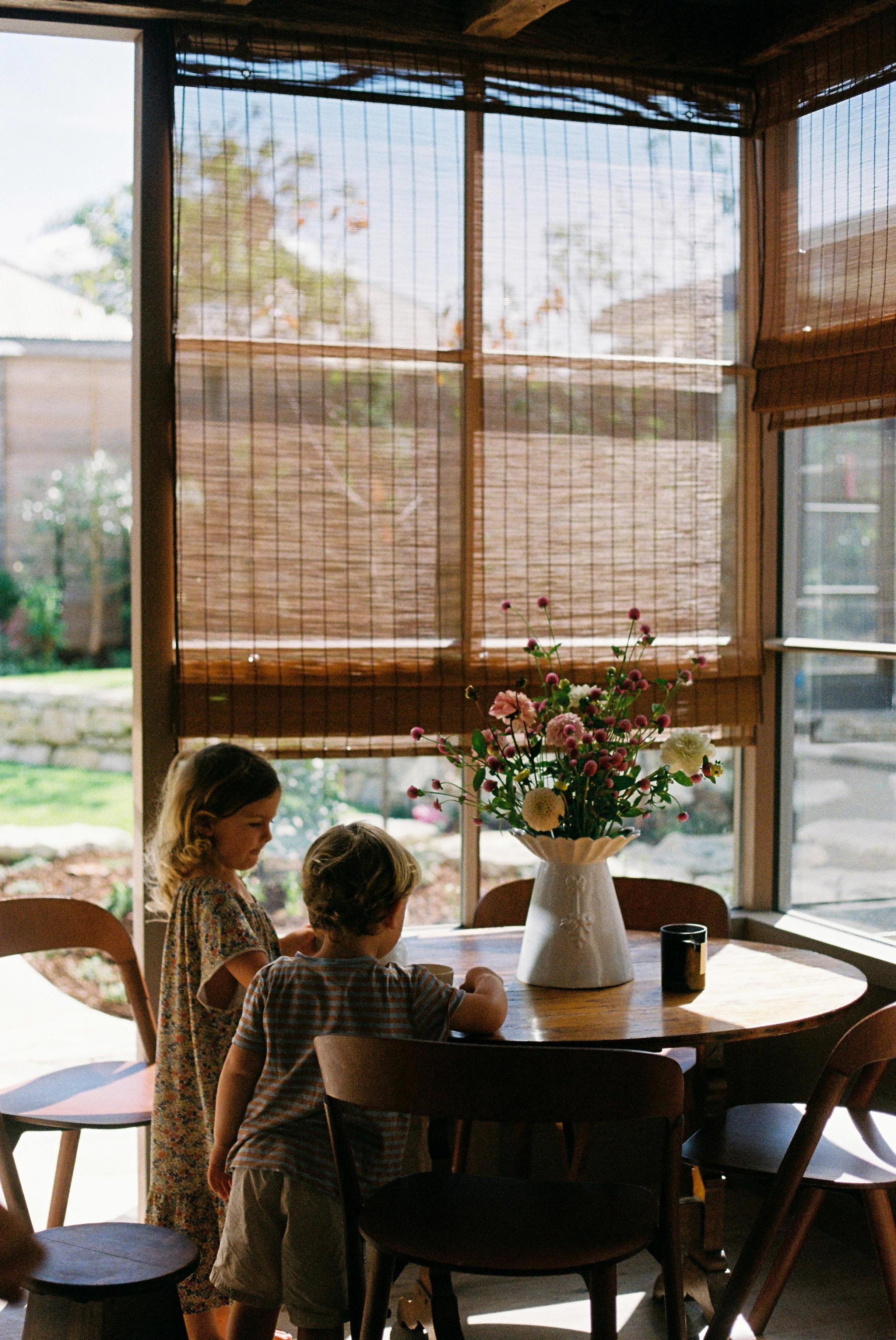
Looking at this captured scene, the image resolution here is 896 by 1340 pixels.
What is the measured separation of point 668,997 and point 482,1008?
1.59 feet

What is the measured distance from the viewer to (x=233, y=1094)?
2156 millimetres

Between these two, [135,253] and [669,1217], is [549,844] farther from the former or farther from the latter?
[135,253]

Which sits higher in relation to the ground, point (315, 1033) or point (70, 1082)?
point (315, 1033)

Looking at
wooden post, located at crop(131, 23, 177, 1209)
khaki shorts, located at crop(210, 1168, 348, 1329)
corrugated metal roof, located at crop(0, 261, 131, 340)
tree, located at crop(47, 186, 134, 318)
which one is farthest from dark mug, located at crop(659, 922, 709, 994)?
corrugated metal roof, located at crop(0, 261, 131, 340)

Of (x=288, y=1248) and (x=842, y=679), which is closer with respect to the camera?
(x=288, y=1248)

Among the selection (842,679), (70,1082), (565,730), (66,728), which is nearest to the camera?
(565,730)

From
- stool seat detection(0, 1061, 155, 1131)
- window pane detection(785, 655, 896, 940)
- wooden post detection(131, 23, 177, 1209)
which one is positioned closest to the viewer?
stool seat detection(0, 1061, 155, 1131)

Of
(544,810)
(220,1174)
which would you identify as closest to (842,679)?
(544,810)

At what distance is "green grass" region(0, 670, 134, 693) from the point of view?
9211mm

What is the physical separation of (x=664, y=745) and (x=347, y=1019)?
2.79 feet

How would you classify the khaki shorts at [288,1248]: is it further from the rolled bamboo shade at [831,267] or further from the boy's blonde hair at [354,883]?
the rolled bamboo shade at [831,267]

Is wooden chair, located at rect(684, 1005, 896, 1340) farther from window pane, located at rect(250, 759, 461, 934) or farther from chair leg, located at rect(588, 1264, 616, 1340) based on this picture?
window pane, located at rect(250, 759, 461, 934)

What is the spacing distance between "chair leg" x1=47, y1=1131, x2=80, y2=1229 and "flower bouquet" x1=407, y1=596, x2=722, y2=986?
1058mm

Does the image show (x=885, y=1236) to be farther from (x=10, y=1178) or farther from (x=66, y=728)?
(x=66, y=728)
